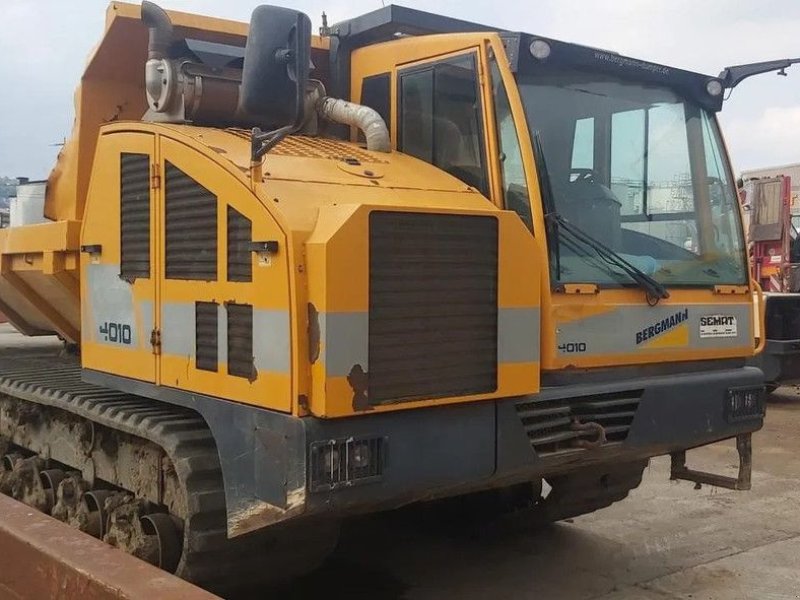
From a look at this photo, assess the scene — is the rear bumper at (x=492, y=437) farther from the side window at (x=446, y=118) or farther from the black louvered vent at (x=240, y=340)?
the side window at (x=446, y=118)

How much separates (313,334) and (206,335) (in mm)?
722

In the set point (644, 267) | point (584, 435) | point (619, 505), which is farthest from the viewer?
point (619, 505)

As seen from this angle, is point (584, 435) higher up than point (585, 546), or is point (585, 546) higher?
point (584, 435)

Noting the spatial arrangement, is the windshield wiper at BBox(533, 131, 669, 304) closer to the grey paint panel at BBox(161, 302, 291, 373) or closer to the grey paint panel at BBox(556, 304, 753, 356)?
the grey paint panel at BBox(556, 304, 753, 356)

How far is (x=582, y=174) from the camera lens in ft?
14.6

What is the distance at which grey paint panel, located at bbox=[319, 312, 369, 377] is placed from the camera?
330 cm

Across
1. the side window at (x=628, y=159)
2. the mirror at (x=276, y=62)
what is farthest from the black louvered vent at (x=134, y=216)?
the side window at (x=628, y=159)

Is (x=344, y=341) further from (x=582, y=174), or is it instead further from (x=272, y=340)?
(x=582, y=174)

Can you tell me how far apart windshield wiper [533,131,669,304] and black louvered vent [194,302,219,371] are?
1469 millimetres

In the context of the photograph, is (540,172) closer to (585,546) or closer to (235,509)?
(235,509)

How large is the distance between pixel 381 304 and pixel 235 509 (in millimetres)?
977

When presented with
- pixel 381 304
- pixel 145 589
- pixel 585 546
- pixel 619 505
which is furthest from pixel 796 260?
pixel 145 589

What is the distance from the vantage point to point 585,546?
19.2 ft

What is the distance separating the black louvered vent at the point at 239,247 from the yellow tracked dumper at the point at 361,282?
2 cm
